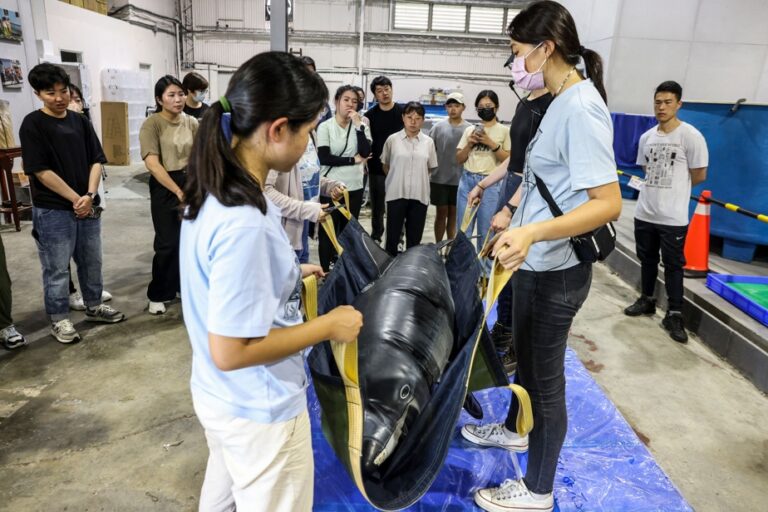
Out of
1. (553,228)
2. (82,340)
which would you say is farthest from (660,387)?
(82,340)

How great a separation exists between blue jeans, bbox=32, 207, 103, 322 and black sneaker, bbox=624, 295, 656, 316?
3758mm

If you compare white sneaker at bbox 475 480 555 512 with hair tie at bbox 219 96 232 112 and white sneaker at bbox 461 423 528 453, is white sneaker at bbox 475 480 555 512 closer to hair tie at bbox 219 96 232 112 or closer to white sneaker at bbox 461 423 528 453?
white sneaker at bbox 461 423 528 453

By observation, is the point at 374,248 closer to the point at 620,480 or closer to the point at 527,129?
the point at 527,129

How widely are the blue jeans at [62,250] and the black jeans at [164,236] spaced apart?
355 mm

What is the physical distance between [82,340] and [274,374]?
2695 millimetres

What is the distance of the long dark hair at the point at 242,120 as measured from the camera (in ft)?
2.99

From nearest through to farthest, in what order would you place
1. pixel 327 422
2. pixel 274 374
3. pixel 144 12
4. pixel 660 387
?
pixel 274 374
pixel 327 422
pixel 660 387
pixel 144 12

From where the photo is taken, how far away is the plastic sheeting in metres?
1.80

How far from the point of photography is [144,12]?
38.5 ft

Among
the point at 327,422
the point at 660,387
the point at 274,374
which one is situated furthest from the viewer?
the point at 660,387

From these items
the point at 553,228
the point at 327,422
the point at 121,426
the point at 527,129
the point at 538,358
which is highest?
the point at 527,129

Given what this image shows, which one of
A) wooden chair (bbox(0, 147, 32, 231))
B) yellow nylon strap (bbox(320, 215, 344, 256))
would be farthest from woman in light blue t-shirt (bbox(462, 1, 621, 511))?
wooden chair (bbox(0, 147, 32, 231))

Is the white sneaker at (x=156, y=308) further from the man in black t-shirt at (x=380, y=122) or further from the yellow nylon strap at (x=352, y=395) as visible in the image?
the yellow nylon strap at (x=352, y=395)

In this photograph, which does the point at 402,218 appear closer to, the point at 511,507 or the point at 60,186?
the point at 60,186
